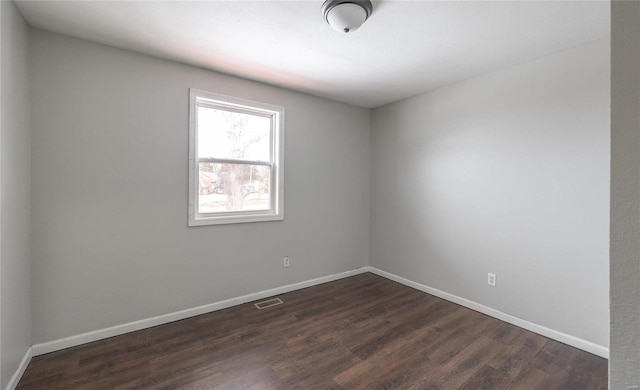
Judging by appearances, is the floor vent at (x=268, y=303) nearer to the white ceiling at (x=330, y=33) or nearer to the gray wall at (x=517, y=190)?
the gray wall at (x=517, y=190)

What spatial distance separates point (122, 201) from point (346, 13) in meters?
2.34

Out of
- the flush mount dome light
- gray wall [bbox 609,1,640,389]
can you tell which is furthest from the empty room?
gray wall [bbox 609,1,640,389]

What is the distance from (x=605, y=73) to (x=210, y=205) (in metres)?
3.62

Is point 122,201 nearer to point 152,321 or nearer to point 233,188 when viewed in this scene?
point 233,188

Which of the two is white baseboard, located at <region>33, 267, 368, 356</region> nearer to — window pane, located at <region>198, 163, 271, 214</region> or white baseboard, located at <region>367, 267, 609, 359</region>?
window pane, located at <region>198, 163, 271, 214</region>

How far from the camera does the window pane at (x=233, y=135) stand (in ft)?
9.37

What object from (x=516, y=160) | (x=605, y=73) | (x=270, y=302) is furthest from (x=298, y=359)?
(x=605, y=73)

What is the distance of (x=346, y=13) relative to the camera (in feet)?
5.82

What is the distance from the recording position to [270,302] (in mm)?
3062

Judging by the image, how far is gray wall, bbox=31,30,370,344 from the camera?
212cm

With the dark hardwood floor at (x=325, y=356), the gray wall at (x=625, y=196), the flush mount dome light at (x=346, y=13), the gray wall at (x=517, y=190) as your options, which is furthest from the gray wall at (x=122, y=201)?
the gray wall at (x=625, y=196)

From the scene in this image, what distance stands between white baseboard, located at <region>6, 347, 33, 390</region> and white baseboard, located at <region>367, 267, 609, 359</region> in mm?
3614

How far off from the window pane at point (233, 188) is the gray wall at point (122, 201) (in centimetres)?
21

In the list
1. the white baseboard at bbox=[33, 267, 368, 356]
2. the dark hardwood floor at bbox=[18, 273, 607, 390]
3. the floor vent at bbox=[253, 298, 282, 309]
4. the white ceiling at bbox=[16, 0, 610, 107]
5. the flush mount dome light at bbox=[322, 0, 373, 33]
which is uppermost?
the white ceiling at bbox=[16, 0, 610, 107]
